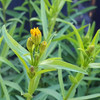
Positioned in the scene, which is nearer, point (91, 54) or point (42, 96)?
point (91, 54)

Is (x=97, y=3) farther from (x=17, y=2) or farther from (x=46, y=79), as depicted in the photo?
(x=46, y=79)

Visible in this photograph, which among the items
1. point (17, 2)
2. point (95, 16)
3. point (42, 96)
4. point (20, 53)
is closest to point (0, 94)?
point (42, 96)

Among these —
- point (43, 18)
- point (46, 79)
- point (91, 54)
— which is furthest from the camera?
point (46, 79)

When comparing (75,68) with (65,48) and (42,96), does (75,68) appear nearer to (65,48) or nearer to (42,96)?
(42,96)

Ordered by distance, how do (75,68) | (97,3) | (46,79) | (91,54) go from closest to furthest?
(75,68) < (91,54) < (46,79) < (97,3)

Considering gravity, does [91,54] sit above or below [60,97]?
above

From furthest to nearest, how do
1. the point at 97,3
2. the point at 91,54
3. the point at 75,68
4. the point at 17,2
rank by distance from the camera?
the point at 97,3
the point at 17,2
the point at 91,54
the point at 75,68

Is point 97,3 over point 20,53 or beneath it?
beneath

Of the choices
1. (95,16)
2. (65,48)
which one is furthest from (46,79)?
(95,16)

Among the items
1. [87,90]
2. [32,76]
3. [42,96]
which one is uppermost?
[32,76]
